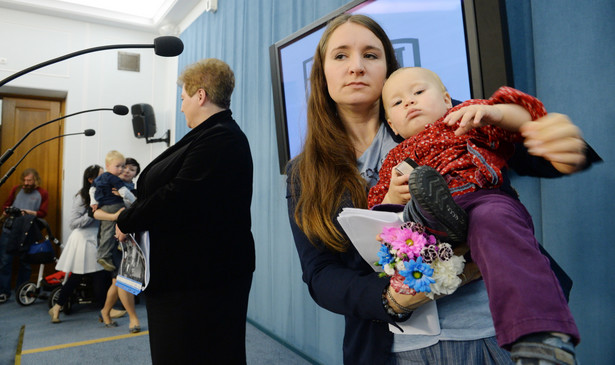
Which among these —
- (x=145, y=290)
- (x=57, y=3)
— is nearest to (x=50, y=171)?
(x=57, y=3)

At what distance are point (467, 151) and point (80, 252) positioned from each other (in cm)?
437

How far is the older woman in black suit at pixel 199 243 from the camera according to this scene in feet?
4.89

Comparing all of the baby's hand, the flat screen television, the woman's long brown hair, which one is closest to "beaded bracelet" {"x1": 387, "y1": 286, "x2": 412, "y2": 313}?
the woman's long brown hair

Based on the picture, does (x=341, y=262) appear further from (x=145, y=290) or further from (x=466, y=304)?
(x=145, y=290)

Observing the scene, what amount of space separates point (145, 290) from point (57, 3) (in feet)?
20.6

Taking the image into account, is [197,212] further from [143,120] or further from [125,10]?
[125,10]

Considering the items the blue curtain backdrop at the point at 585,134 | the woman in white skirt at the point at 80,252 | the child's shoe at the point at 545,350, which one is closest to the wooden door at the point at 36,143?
the woman in white skirt at the point at 80,252

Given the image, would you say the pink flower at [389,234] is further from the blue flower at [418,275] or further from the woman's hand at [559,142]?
the woman's hand at [559,142]

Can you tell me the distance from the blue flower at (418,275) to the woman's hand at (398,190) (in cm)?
18

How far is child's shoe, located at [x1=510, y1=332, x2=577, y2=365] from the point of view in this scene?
574mm

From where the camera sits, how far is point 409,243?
746 millimetres

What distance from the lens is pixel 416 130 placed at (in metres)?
1.01

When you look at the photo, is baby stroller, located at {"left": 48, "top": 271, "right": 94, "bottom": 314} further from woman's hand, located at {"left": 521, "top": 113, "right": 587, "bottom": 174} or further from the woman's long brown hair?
woman's hand, located at {"left": 521, "top": 113, "right": 587, "bottom": 174}

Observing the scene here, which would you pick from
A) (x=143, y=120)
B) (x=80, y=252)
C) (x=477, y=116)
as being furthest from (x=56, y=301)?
(x=477, y=116)
